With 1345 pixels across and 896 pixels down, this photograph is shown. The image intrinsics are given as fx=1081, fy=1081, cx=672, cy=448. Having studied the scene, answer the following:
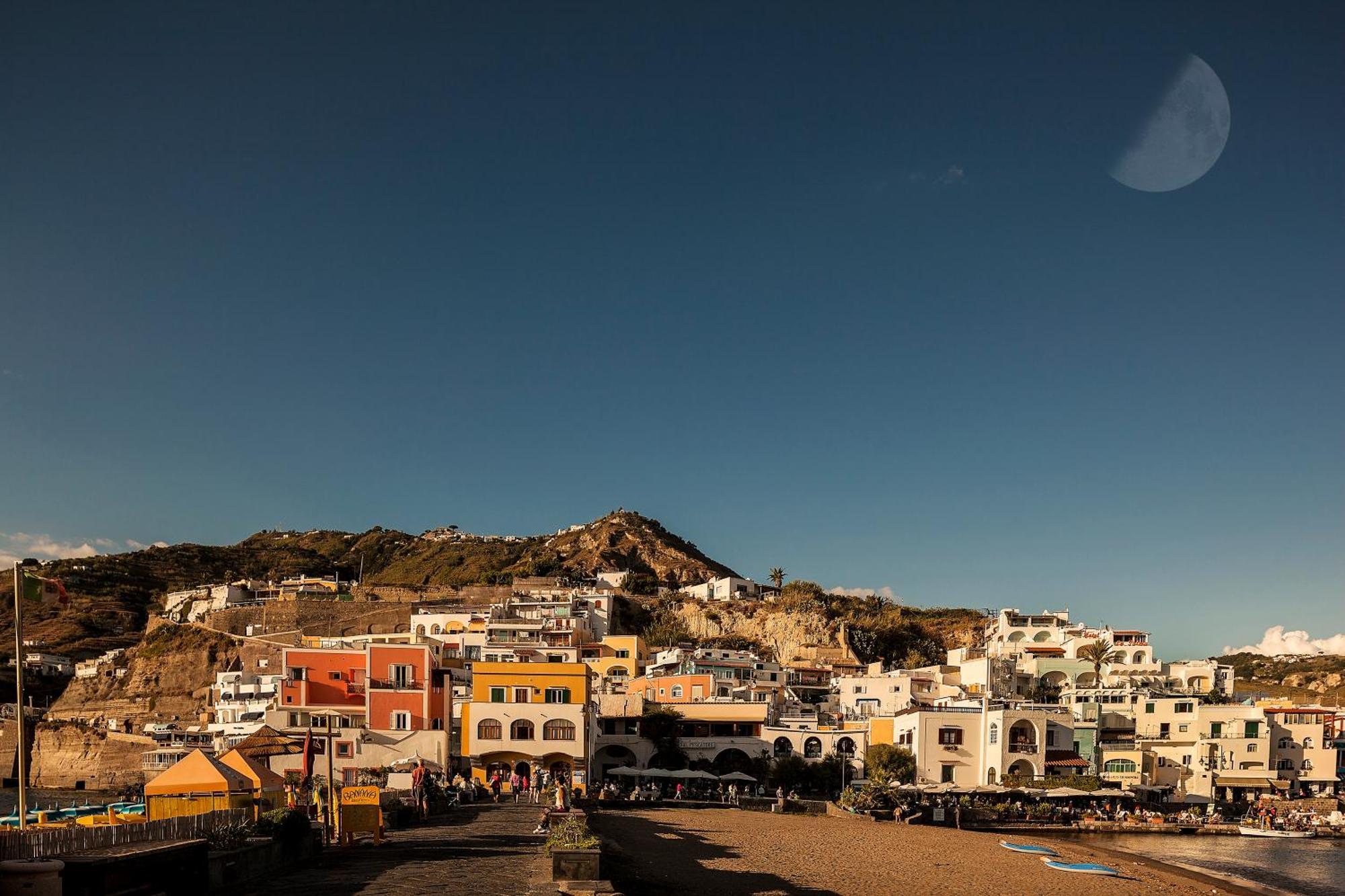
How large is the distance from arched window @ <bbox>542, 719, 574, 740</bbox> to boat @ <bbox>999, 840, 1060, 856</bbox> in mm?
17170

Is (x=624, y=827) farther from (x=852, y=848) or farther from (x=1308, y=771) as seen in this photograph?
(x=1308, y=771)

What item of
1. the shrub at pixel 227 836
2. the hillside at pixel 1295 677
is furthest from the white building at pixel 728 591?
the shrub at pixel 227 836

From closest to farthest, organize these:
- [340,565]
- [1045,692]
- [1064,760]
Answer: [1064,760]
[1045,692]
[340,565]

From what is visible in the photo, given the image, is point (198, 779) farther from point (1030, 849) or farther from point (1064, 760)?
point (1064, 760)

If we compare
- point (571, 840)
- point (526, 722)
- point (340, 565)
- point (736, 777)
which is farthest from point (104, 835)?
point (340, 565)

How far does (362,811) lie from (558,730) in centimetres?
2457

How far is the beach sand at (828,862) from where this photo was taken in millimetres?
20812

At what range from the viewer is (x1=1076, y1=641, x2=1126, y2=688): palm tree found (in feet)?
214

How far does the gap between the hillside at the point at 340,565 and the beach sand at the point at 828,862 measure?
7575 cm

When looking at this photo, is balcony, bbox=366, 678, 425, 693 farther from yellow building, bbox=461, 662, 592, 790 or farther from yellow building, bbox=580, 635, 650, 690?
yellow building, bbox=580, 635, 650, 690

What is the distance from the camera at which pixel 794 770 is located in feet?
163

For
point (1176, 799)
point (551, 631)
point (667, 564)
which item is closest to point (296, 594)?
point (551, 631)

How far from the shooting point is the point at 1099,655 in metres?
65.4

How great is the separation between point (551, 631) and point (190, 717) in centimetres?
2605
